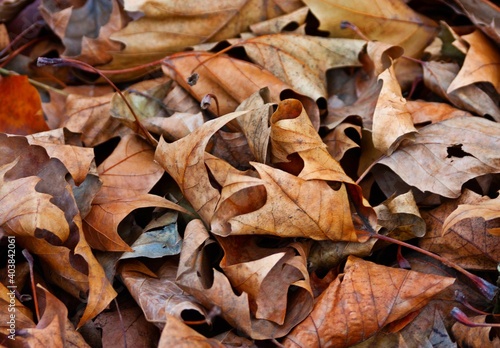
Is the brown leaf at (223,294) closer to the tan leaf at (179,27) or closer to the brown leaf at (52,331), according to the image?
the brown leaf at (52,331)

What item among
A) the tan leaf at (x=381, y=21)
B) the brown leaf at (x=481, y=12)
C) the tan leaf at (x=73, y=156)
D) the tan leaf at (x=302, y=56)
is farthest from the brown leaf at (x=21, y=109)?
the brown leaf at (x=481, y=12)

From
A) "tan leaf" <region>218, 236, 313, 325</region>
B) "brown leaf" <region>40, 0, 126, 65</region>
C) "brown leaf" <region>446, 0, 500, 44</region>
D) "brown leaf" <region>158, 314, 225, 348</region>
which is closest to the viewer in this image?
"brown leaf" <region>158, 314, 225, 348</region>

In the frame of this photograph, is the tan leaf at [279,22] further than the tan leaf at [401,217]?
Yes

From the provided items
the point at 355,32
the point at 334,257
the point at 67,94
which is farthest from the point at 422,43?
the point at 67,94

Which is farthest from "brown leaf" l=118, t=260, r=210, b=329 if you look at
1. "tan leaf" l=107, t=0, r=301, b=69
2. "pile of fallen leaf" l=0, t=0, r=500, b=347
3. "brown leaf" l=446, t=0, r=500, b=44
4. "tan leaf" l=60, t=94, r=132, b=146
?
"brown leaf" l=446, t=0, r=500, b=44

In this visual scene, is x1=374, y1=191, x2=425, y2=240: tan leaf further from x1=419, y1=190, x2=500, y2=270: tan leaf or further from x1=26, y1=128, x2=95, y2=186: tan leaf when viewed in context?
x1=26, y1=128, x2=95, y2=186: tan leaf

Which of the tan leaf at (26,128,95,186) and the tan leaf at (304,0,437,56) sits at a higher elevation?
the tan leaf at (304,0,437,56)

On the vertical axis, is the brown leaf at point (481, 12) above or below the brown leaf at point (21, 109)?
above
